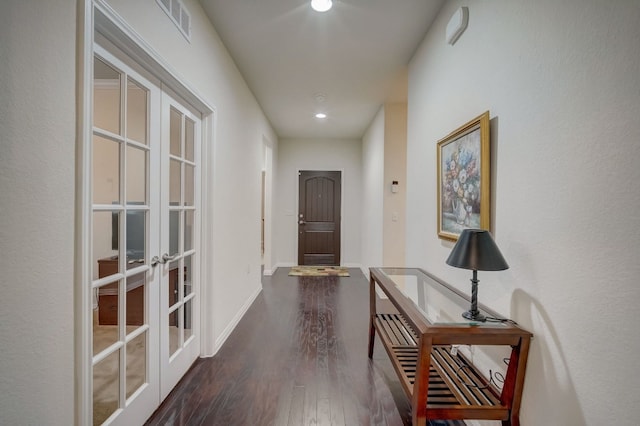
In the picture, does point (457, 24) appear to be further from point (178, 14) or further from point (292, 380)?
point (292, 380)

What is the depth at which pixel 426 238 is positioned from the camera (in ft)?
8.30

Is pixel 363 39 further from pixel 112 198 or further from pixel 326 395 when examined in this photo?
pixel 326 395

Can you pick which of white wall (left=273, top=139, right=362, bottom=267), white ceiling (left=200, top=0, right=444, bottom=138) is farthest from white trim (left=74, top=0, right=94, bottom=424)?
white wall (left=273, top=139, right=362, bottom=267)

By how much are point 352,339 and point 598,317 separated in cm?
223

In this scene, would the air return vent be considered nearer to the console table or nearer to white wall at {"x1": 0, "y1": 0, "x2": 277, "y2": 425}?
white wall at {"x1": 0, "y1": 0, "x2": 277, "y2": 425}

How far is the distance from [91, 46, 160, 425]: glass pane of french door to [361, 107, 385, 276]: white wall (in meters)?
3.16

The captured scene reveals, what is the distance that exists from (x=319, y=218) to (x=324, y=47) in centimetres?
414

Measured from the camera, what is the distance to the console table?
1.30 metres

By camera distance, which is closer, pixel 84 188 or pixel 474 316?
pixel 84 188

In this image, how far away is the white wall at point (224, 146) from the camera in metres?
1.79

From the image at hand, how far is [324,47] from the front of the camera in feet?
9.12

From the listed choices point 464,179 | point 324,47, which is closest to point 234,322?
point 464,179

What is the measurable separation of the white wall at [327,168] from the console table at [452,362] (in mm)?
4426

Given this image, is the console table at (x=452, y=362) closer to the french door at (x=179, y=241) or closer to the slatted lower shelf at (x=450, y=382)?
the slatted lower shelf at (x=450, y=382)
